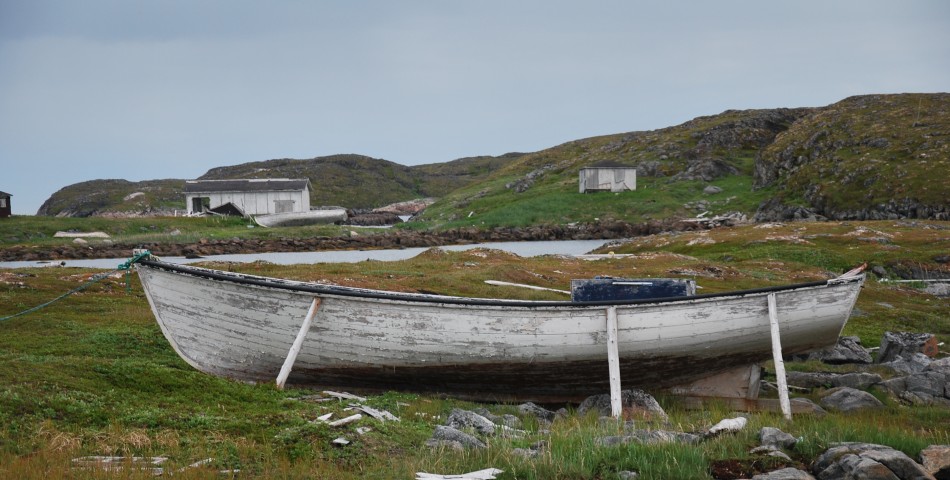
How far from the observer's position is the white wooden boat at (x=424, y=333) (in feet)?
48.9

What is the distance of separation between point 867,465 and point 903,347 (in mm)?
13066

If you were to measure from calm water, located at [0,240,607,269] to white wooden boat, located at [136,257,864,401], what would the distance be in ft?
114

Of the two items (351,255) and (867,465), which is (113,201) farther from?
(867,465)

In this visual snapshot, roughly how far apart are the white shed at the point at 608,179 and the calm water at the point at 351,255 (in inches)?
949

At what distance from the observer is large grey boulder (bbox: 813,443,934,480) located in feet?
29.0

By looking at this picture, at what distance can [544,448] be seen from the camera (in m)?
9.90

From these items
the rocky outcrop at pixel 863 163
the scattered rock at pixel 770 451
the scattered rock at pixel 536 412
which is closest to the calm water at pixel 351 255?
the rocky outcrop at pixel 863 163

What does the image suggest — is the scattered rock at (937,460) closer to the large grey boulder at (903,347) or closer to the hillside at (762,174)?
the large grey boulder at (903,347)

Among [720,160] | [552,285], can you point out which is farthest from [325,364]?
[720,160]

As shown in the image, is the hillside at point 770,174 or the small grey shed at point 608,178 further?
the small grey shed at point 608,178

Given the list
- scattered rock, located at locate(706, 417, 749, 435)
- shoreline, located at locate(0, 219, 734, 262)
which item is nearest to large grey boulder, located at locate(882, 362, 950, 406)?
scattered rock, located at locate(706, 417, 749, 435)

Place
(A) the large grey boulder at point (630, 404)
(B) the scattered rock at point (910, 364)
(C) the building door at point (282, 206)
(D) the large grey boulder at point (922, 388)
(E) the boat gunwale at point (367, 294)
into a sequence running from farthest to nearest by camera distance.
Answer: (C) the building door at point (282, 206)
(B) the scattered rock at point (910, 364)
(D) the large grey boulder at point (922, 388)
(E) the boat gunwale at point (367, 294)
(A) the large grey boulder at point (630, 404)

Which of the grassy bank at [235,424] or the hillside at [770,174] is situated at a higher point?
the hillside at [770,174]

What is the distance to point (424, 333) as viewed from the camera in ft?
49.3
